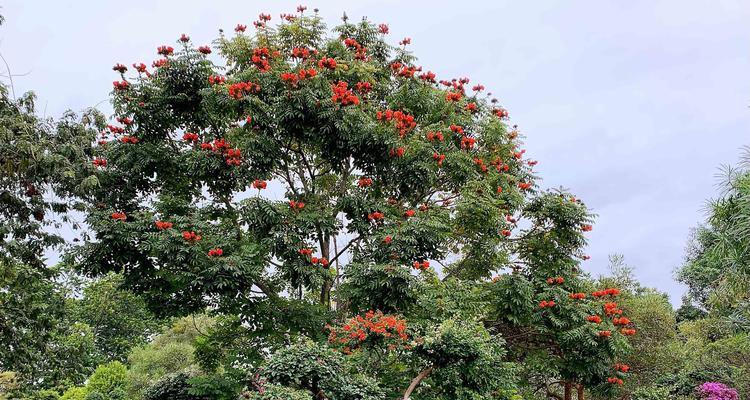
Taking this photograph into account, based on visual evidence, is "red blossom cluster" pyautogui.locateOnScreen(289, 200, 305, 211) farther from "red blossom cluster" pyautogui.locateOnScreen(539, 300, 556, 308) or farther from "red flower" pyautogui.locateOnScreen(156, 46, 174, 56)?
"red blossom cluster" pyautogui.locateOnScreen(539, 300, 556, 308)

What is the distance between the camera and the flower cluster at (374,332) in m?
7.20

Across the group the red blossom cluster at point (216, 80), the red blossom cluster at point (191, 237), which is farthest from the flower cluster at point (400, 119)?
the red blossom cluster at point (191, 237)

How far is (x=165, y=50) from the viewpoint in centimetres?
973

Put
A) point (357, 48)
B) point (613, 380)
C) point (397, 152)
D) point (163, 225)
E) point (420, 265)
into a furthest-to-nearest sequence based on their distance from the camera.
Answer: point (357, 48) → point (613, 380) → point (397, 152) → point (420, 265) → point (163, 225)

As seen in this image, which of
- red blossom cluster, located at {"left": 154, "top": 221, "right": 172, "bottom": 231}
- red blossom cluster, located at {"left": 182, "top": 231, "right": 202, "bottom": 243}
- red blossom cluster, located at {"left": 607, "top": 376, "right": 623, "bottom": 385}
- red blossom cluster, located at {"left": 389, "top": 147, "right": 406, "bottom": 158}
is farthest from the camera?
red blossom cluster, located at {"left": 607, "top": 376, "right": 623, "bottom": 385}

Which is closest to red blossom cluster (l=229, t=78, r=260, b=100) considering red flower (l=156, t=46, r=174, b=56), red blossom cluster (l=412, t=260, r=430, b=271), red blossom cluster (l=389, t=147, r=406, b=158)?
red flower (l=156, t=46, r=174, b=56)

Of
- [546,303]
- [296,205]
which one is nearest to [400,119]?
[296,205]

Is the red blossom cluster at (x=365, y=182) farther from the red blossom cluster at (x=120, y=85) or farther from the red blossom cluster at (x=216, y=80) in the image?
the red blossom cluster at (x=120, y=85)

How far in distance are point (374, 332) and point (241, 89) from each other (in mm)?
3918

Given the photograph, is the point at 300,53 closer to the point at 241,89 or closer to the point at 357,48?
the point at 357,48

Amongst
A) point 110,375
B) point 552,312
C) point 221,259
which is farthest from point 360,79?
point 110,375

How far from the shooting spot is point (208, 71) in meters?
9.85

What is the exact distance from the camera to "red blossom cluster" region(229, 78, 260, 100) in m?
8.78

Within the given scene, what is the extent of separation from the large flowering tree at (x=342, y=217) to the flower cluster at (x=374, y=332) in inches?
1.1
